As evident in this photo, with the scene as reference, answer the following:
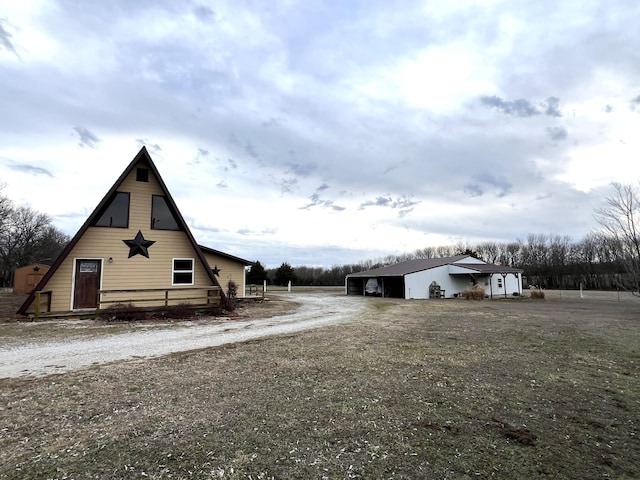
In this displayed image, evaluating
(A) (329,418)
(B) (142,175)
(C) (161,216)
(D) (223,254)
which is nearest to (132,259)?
(C) (161,216)

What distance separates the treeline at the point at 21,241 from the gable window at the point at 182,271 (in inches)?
1521

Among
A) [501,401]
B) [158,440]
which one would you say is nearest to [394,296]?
[501,401]

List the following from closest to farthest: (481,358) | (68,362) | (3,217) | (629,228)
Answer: (68,362), (481,358), (629,228), (3,217)

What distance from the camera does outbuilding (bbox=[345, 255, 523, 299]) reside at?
31.2 meters

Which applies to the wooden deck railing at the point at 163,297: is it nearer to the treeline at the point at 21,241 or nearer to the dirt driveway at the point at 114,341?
the dirt driveway at the point at 114,341

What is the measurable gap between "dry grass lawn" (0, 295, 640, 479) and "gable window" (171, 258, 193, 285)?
9.44m

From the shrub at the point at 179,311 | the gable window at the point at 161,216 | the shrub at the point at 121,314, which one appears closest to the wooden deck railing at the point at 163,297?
the shrub at the point at 179,311

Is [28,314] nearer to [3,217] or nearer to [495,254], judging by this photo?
[3,217]

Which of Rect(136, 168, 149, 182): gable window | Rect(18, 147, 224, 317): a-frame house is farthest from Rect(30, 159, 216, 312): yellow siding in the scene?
Rect(136, 168, 149, 182): gable window

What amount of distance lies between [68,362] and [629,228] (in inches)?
986

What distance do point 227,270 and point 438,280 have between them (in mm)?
19731

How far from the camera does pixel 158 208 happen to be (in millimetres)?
16047

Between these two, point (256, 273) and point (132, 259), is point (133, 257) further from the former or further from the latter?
point (256, 273)

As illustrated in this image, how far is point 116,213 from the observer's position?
597 inches
